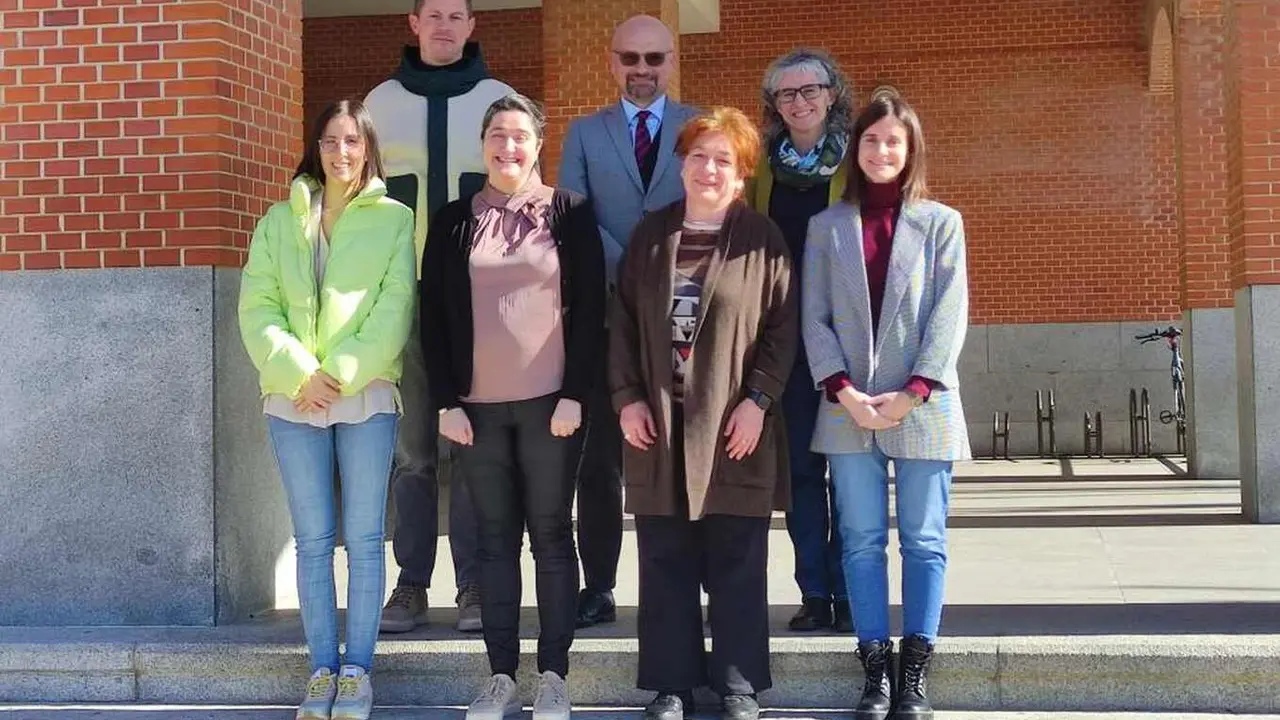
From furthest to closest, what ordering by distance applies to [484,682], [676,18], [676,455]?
[676,18], [484,682], [676,455]

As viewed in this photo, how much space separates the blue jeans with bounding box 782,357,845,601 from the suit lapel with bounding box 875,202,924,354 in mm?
465

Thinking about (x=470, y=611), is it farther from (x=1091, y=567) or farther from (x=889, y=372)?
(x=1091, y=567)

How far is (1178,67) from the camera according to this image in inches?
484

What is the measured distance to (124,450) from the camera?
5730 millimetres

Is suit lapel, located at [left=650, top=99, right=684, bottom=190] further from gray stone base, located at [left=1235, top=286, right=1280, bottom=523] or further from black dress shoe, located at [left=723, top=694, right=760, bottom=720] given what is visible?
gray stone base, located at [left=1235, top=286, right=1280, bottom=523]

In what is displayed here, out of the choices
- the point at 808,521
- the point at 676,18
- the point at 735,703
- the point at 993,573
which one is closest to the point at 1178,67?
the point at 676,18

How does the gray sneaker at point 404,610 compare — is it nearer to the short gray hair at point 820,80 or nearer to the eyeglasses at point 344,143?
the eyeglasses at point 344,143

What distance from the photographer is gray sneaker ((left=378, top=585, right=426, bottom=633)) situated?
539 centimetres

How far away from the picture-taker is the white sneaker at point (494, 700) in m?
4.64

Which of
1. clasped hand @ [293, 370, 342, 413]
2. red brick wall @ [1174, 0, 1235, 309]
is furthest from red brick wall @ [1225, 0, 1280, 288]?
clasped hand @ [293, 370, 342, 413]

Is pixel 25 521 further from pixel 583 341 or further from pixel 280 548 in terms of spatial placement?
pixel 583 341

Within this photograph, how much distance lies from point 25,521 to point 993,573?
4021mm

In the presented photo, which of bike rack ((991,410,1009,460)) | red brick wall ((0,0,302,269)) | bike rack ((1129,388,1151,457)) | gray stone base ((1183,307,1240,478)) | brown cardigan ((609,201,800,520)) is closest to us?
brown cardigan ((609,201,800,520))

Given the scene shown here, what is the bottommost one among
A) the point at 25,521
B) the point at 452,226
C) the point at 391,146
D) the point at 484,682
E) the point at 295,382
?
the point at 484,682
